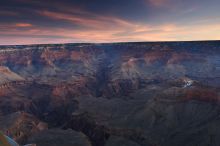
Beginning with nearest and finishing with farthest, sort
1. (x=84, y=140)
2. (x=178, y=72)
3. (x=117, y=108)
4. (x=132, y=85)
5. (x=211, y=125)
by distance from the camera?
(x=211, y=125) < (x=84, y=140) < (x=117, y=108) < (x=132, y=85) < (x=178, y=72)

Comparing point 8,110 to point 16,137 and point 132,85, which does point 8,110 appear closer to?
point 16,137

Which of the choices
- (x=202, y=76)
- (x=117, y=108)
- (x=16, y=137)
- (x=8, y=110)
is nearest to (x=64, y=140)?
(x=16, y=137)

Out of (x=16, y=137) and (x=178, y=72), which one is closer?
(x=16, y=137)

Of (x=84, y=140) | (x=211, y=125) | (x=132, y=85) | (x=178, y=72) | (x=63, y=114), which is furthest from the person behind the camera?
(x=178, y=72)

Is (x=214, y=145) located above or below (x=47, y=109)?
above

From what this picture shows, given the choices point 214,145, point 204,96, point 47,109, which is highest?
point 204,96

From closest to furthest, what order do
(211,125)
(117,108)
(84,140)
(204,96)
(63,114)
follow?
(211,125) < (84,140) < (204,96) < (117,108) < (63,114)

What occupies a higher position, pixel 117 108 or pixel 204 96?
pixel 204 96

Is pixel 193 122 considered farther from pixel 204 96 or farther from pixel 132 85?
pixel 132 85

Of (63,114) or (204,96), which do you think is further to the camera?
(63,114)

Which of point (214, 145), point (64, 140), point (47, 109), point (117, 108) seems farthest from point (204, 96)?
point (47, 109)
